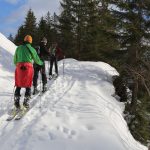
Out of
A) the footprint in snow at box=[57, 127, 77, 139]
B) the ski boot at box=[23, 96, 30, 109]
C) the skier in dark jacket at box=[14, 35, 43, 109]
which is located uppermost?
the skier in dark jacket at box=[14, 35, 43, 109]

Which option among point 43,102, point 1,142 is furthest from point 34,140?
point 43,102

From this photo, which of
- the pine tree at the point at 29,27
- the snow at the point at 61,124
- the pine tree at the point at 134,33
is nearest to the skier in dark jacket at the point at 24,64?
the snow at the point at 61,124

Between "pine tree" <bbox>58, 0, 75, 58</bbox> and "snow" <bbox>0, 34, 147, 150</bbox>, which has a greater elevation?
"pine tree" <bbox>58, 0, 75, 58</bbox>

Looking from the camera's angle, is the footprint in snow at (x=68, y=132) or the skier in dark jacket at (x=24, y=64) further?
the skier in dark jacket at (x=24, y=64)

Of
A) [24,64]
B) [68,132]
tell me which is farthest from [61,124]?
[24,64]

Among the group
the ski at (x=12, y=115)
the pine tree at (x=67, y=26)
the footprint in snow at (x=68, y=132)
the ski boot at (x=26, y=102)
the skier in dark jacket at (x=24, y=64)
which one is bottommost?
the footprint in snow at (x=68, y=132)

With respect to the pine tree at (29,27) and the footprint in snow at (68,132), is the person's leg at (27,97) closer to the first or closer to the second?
the footprint in snow at (68,132)

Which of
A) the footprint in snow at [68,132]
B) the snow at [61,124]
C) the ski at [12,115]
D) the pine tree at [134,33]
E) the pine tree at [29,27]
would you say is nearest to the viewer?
the snow at [61,124]

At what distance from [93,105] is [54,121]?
3536 millimetres

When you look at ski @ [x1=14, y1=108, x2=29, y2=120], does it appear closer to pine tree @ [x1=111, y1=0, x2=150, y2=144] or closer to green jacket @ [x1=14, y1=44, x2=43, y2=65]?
green jacket @ [x1=14, y1=44, x2=43, y2=65]

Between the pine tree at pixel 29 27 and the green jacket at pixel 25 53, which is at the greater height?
the pine tree at pixel 29 27

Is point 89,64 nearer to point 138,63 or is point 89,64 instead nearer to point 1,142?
point 138,63

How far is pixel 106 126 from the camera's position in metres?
11.6

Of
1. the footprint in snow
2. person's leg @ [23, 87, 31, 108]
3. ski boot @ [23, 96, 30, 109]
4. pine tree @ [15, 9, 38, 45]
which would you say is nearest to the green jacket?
person's leg @ [23, 87, 31, 108]
